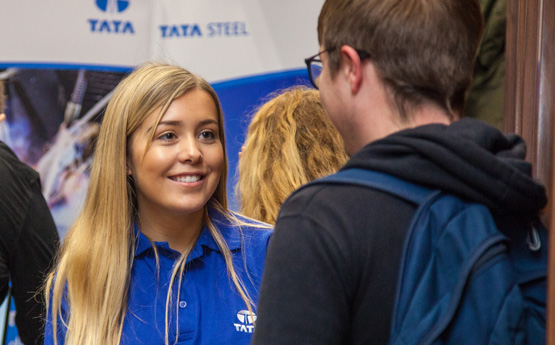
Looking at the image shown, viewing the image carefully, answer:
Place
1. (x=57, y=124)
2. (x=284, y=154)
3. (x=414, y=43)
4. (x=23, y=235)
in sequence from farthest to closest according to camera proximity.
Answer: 1. (x=57, y=124)
2. (x=23, y=235)
3. (x=284, y=154)
4. (x=414, y=43)

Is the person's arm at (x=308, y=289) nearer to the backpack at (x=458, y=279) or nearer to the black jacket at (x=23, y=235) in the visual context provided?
the backpack at (x=458, y=279)

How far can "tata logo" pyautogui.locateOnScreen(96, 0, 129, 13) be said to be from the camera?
350cm

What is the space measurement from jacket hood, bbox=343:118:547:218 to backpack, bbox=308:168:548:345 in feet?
0.07

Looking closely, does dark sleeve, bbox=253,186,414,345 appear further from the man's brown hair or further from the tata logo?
the tata logo

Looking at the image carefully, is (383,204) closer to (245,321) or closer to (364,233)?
(364,233)

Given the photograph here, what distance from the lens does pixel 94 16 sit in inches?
137

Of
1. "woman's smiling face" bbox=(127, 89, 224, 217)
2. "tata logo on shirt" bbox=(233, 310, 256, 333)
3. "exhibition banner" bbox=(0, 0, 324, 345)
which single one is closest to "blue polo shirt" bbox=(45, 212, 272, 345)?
"tata logo on shirt" bbox=(233, 310, 256, 333)

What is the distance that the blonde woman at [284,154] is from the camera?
6.78 ft

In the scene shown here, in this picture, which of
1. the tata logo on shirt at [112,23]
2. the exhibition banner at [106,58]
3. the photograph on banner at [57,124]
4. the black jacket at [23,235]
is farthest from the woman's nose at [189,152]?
the tata logo on shirt at [112,23]

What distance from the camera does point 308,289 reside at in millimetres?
918

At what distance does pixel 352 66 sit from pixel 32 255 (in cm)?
206

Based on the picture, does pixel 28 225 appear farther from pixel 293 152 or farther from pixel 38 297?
pixel 293 152

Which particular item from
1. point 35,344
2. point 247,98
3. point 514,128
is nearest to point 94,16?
point 247,98

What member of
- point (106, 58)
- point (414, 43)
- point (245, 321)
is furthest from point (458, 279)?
point (106, 58)
